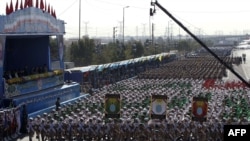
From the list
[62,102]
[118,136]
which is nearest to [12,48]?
[62,102]

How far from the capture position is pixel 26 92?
2230 centimetres

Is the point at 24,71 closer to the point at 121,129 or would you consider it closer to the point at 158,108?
the point at 121,129

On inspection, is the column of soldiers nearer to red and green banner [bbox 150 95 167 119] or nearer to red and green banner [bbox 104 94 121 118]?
red and green banner [bbox 104 94 121 118]

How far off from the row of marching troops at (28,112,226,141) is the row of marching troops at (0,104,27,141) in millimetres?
1430

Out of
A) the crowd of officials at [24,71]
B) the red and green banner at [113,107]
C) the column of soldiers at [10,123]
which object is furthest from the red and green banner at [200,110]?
the crowd of officials at [24,71]

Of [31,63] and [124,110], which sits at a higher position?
[31,63]

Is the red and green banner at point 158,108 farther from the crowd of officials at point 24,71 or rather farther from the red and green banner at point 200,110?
the crowd of officials at point 24,71

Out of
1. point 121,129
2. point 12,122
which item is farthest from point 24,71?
point 121,129

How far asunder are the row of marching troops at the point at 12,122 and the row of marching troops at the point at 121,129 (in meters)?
1.43

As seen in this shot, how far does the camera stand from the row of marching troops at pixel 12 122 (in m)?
17.8

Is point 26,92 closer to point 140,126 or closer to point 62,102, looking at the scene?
point 62,102

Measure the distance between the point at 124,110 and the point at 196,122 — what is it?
4149mm

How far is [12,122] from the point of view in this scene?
1847cm

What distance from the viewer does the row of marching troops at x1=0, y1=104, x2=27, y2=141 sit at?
17812 millimetres
